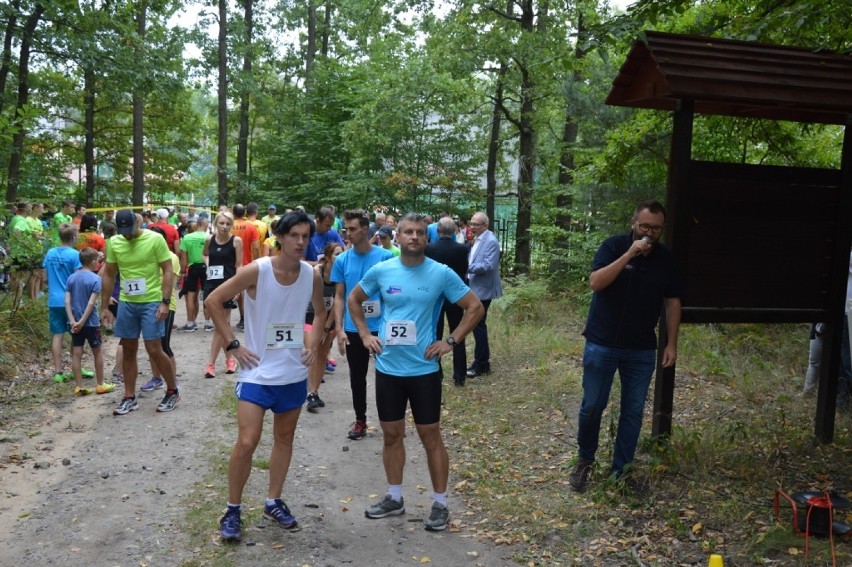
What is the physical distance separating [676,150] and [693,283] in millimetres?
1063

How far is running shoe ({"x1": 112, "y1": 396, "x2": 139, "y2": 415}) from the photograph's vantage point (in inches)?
325

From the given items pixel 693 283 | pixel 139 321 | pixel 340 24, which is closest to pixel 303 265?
pixel 693 283

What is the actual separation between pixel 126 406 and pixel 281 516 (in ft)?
12.3

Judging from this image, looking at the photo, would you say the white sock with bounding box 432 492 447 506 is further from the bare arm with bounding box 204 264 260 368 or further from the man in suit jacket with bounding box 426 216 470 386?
the man in suit jacket with bounding box 426 216 470 386

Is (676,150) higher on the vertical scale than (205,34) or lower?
lower

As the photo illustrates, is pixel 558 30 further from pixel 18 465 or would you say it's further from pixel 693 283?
pixel 18 465

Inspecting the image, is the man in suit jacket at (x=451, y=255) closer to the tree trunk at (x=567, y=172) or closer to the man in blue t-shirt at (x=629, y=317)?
the tree trunk at (x=567, y=172)

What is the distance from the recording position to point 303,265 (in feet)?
17.3

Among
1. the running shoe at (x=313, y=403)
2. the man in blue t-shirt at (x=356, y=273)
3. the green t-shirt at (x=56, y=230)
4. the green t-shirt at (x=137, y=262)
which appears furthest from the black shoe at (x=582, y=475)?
the green t-shirt at (x=56, y=230)

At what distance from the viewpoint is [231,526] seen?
5.03m

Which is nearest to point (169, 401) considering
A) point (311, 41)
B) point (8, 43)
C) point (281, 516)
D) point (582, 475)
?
point (281, 516)

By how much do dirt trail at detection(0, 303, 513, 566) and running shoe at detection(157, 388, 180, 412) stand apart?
4.7 inches

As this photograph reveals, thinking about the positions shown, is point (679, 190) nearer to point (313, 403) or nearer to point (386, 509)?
point (386, 509)

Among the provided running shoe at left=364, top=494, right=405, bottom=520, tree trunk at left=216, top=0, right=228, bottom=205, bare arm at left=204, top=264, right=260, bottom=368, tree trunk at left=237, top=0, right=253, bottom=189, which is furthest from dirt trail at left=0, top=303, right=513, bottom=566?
tree trunk at left=237, top=0, right=253, bottom=189
